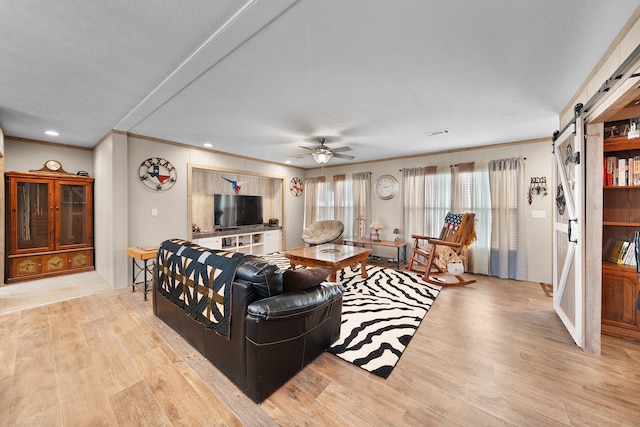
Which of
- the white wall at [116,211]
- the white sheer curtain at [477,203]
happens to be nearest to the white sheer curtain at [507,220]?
the white sheer curtain at [477,203]

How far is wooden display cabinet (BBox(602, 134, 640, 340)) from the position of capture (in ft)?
7.52

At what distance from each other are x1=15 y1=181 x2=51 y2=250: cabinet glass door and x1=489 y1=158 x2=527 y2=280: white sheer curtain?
7.72m

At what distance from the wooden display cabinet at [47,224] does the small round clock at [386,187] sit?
5805 mm

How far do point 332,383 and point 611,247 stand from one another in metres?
3.17

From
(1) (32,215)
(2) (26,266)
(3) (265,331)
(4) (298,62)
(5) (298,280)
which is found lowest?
(2) (26,266)

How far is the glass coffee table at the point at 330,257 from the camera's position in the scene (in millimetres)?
3453

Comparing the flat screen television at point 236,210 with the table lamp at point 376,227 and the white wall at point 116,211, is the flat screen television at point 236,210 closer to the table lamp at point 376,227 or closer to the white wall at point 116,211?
the white wall at point 116,211

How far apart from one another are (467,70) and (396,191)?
3.67 meters

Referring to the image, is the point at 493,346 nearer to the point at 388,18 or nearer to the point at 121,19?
the point at 388,18

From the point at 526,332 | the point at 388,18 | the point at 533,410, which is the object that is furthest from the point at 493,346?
the point at 388,18

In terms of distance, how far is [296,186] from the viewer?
22.5ft

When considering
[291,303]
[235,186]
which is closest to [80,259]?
[235,186]

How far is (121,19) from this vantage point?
1477mm

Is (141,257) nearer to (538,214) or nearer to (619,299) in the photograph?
(619,299)
